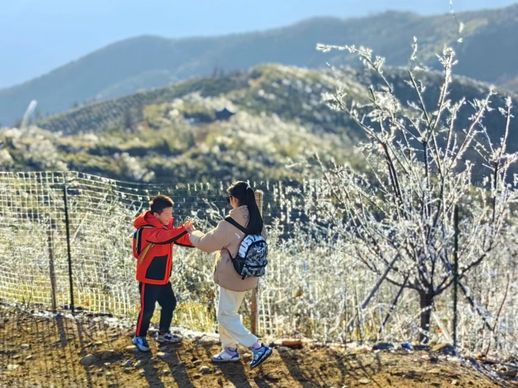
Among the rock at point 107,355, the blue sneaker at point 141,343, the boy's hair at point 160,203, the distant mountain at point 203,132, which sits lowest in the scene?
the rock at point 107,355

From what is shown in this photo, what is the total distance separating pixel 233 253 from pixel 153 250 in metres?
0.94

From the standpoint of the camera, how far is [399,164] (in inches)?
281

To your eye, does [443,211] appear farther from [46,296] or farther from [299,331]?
[46,296]

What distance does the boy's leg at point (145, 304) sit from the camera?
19.3ft

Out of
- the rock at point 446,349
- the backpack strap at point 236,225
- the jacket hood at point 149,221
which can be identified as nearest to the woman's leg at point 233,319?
the backpack strap at point 236,225

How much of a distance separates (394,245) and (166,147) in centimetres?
9100

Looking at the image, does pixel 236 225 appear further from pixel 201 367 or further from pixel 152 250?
pixel 201 367

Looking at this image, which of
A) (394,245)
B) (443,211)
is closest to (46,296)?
(394,245)

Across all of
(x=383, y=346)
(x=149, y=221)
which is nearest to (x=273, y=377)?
(x=383, y=346)

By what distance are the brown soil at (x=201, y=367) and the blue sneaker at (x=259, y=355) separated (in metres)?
0.10

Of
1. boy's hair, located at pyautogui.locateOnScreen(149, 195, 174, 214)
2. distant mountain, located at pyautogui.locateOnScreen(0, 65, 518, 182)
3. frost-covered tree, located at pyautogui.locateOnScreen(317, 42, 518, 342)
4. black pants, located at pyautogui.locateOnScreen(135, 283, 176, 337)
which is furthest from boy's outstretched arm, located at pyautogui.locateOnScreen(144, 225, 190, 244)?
distant mountain, located at pyautogui.locateOnScreen(0, 65, 518, 182)

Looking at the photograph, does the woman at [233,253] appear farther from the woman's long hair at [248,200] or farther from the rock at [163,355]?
the rock at [163,355]

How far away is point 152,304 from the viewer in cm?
594

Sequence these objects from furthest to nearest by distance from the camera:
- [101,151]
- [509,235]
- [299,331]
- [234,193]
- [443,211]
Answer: [101,151] < [299,331] < [509,235] < [443,211] < [234,193]
